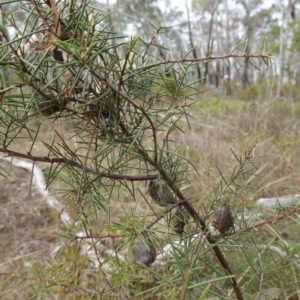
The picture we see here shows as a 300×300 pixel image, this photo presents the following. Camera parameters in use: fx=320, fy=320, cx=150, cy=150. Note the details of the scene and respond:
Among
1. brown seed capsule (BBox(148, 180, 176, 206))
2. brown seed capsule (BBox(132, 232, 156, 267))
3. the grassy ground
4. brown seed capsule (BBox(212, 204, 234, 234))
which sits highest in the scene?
brown seed capsule (BBox(148, 180, 176, 206))

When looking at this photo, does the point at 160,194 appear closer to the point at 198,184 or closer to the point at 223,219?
the point at 223,219

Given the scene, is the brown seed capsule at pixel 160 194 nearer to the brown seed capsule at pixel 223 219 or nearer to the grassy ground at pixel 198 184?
the brown seed capsule at pixel 223 219

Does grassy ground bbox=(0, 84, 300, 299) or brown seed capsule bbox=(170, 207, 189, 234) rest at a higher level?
brown seed capsule bbox=(170, 207, 189, 234)

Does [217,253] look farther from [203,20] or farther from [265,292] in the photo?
[203,20]

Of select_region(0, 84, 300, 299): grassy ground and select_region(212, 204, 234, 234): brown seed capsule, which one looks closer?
select_region(212, 204, 234, 234): brown seed capsule

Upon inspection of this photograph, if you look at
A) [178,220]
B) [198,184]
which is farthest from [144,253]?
[198,184]

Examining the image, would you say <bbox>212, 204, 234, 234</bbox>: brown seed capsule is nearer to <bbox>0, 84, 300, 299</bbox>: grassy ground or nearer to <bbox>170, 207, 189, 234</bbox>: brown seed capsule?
<bbox>170, 207, 189, 234</bbox>: brown seed capsule

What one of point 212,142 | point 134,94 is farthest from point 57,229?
point 134,94

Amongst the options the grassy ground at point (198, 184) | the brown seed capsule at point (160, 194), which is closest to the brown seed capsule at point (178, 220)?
the brown seed capsule at point (160, 194)

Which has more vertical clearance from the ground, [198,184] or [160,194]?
[160,194]

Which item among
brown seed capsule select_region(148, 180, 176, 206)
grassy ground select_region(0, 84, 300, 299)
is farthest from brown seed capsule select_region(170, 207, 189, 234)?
grassy ground select_region(0, 84, 300, 299)

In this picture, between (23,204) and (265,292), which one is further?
(23,204)

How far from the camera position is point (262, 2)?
13031mm

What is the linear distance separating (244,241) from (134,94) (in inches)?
12.2
